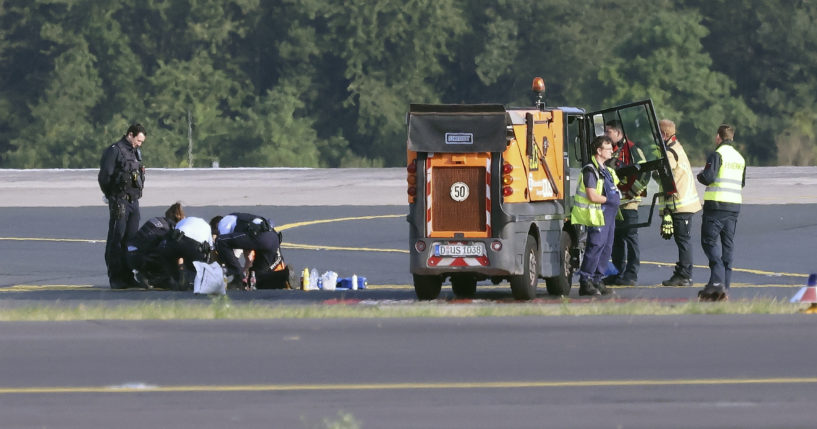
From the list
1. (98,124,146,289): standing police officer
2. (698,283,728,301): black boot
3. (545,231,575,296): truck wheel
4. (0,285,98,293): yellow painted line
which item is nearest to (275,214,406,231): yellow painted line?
(0,285,98,293): yellow painted line

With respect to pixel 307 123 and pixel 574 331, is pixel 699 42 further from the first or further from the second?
pixel 574 331

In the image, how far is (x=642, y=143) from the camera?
16641mm

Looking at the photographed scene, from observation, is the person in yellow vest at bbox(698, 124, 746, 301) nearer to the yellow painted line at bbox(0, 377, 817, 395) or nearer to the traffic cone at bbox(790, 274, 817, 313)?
the traffic cone at bbox(790, 274, 817, 313)

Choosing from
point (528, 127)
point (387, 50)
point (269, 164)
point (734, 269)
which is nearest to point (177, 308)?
point (528, 127)

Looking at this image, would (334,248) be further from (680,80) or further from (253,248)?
(680,80)

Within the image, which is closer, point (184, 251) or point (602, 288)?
point (602, 288)

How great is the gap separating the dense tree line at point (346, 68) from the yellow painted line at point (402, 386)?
57.4m

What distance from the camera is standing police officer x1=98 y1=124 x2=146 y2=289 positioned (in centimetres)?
1748

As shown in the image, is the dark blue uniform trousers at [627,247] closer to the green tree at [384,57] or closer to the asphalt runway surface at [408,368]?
the asphalt runway surface at [408,368]

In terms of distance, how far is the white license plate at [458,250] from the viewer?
49.7 feet

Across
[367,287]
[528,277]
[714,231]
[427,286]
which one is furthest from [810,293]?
[367,287]

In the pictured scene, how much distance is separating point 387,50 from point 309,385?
63.3 m

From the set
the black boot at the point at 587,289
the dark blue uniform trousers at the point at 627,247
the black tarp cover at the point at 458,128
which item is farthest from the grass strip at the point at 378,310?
the dark blue uniform trousers at the point at 627,247

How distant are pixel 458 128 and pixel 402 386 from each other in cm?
549
